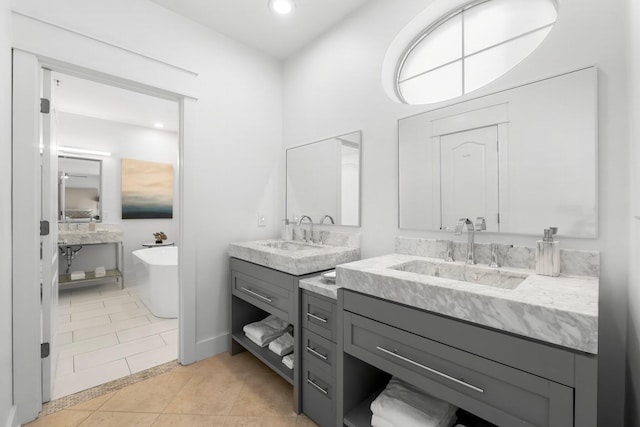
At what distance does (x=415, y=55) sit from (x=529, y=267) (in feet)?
5.05

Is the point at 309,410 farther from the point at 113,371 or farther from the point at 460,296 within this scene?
the point at 113,371

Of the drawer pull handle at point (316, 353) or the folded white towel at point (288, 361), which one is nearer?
the drawer pull handle at point (316, 353)

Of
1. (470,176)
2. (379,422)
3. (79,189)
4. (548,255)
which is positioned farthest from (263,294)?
(79,189)

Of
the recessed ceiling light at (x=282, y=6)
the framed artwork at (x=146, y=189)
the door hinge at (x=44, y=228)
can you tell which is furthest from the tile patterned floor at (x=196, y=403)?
the framed artwork at (x=146, y=189)

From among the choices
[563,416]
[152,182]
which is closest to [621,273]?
[563,416]

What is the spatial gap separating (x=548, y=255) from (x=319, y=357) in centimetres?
118

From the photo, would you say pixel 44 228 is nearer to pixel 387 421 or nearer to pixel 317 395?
pixel 317 395

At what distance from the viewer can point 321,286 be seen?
1499 millimetres

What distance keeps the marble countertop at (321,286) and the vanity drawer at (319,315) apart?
33 mm

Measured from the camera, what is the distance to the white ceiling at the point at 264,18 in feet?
6.59

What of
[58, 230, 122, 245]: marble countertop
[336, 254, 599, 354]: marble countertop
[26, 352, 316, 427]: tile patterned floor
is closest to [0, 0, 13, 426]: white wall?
[26, 352, 316, 427]: tile patterned floor

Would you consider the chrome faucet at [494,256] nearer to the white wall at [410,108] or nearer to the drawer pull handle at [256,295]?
the white wall at [410,108]

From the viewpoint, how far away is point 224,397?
1.77 metres

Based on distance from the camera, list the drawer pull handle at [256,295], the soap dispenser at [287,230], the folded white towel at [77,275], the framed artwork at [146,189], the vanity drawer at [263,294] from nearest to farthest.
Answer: the vanity drawer at [263,294] → the drawer pull handle at [256,295] → the soap dispenser at [287,230] → the folded white towel at [77,275] → the framed artwork at [146,189]
